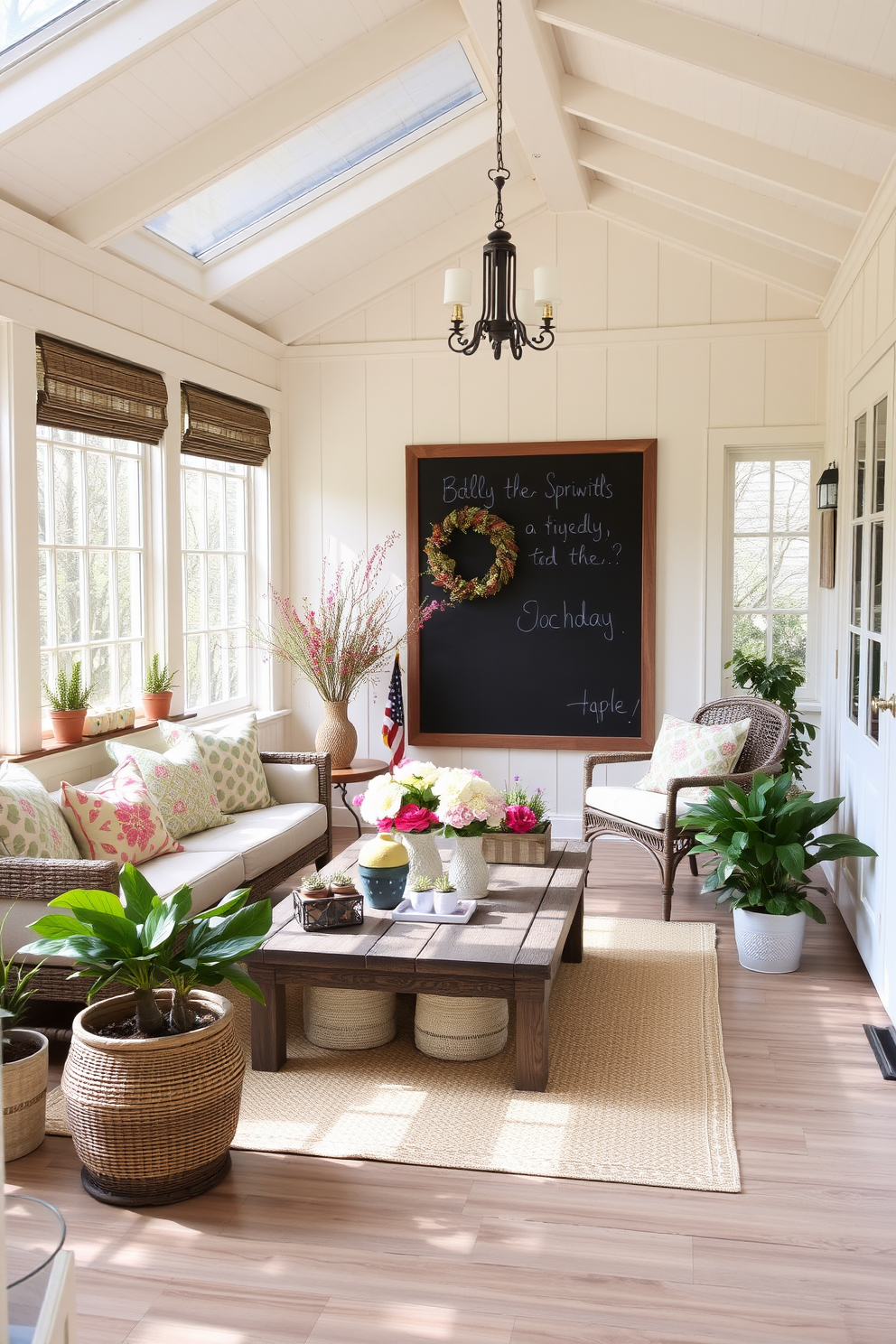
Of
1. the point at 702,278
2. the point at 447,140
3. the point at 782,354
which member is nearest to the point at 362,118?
the point at 447,140

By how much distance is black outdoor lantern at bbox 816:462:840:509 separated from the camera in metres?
5.12

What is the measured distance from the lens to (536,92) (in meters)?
4.41

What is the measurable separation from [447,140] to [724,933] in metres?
3.68

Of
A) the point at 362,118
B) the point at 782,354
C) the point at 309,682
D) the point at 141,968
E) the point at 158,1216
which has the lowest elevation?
the point at 158,1216

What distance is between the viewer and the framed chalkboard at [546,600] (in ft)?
19.7

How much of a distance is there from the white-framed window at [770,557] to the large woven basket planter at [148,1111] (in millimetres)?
4085

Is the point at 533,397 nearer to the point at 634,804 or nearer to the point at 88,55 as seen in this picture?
the point at 634,804

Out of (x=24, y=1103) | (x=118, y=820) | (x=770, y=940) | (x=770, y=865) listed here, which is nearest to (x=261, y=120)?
(x=118, y=820)

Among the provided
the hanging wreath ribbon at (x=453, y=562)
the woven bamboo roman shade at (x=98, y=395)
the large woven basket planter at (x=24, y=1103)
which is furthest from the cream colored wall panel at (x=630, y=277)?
the large woven basket planter at (x=24, y=1103)

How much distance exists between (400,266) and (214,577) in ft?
6.44

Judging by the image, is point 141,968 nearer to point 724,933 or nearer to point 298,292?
point 724,933

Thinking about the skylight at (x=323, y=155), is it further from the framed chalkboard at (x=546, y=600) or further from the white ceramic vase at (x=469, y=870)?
the white ceramic vase at (x=469, y=870)

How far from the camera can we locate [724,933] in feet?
15.0

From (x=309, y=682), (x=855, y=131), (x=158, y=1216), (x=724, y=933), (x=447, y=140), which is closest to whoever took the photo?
(x=158, y=1216)
